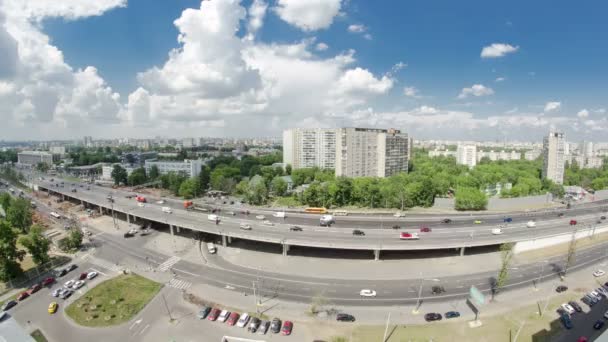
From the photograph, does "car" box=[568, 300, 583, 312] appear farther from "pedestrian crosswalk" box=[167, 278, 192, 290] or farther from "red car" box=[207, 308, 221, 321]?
"pedestrian crosswalk" box=[167, 278, 192, 290]

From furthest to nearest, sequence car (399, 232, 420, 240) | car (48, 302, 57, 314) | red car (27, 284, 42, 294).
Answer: car (399, 232, 420, 240), red car (27, 284, 42, 294), car (48, 302, 57, 314)

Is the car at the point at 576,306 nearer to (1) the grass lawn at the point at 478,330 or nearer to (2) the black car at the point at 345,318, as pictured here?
(1) the grass lawn at the point at 478,330

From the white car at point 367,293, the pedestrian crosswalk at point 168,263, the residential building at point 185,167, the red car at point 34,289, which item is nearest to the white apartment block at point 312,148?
the residential building at point 185,167

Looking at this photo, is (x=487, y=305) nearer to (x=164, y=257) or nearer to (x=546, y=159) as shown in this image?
(x=164, y=257)

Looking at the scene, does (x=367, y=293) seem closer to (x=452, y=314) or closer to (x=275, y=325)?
(x=452, y=314)

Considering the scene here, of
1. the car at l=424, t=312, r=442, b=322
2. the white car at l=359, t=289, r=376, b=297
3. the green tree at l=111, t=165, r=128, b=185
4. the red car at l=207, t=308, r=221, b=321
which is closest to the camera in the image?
the car at l=424, t=312, r=442, b=322

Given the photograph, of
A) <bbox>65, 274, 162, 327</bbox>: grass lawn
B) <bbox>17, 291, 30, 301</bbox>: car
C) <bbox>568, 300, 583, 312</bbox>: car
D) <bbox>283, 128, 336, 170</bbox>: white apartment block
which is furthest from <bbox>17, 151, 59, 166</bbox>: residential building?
<bbox>568, 300, 583, 312</bbox>: car
